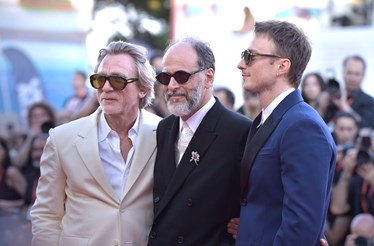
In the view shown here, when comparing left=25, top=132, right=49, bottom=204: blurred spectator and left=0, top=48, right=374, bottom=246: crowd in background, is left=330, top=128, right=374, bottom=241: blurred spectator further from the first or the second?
left=25, top=132, right=49, bottom=204: blurred spectator

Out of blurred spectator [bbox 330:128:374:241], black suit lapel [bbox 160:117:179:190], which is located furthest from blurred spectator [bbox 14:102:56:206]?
black suit lapel [bbox 160:117:179:190]

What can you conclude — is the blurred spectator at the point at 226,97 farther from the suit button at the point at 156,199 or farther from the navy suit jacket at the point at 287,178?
the navy suit jacket at the point at 287,178

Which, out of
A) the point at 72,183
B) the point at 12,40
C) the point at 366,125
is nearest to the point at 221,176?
the point at 72,183

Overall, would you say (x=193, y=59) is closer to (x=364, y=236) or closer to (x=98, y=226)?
(x=98, y=226)

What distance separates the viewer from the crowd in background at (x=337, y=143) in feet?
21.5

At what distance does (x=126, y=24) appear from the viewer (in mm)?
30203

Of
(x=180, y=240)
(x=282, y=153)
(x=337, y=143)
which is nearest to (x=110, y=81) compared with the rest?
(x=180, y=240)

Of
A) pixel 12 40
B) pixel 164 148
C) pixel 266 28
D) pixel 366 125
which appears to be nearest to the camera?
pixel 266 28

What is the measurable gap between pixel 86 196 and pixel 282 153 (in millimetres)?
1372

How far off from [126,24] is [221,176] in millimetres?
26369

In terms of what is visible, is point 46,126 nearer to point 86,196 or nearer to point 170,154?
point 86,196

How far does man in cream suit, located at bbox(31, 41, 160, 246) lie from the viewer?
452cm

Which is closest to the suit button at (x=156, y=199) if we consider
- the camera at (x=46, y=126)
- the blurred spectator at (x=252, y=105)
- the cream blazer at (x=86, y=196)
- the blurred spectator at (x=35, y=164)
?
the cream blazer at (x=86, y=196)

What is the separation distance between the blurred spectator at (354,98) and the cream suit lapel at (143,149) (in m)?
3.49
